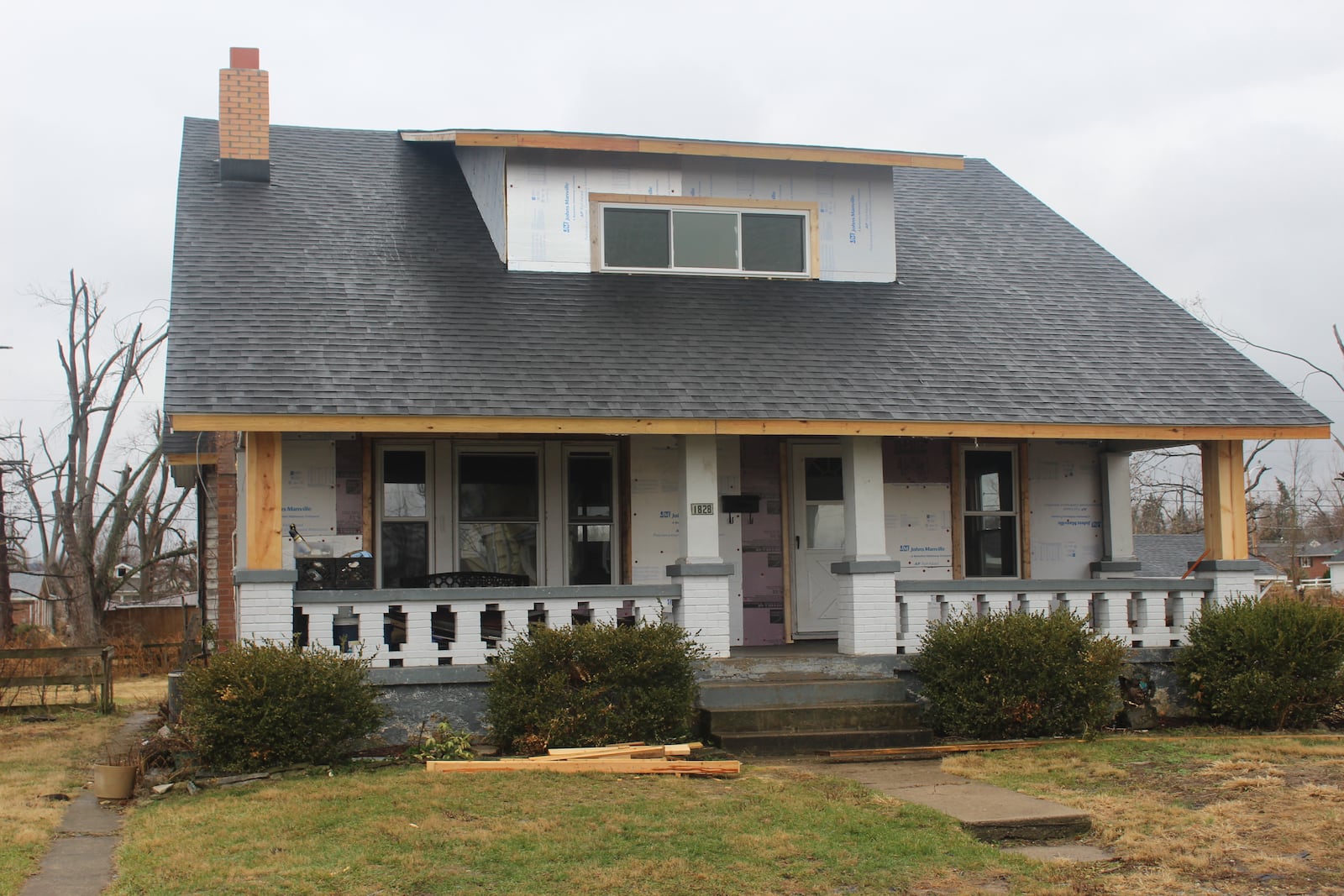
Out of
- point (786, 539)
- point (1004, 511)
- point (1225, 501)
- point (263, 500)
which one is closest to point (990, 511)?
point (1004, 511)

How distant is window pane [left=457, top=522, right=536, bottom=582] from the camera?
1318cm

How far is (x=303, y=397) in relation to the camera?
428 inches

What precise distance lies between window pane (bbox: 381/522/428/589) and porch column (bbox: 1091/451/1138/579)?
7816 millimetres

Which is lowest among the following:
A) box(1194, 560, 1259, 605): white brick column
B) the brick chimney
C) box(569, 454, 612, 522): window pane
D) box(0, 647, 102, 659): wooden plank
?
box(0, 647, 102, 659): wooden plank

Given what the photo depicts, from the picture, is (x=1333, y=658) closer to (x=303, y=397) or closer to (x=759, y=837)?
(x=759, y=837)

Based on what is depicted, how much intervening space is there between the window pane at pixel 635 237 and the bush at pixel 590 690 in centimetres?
532

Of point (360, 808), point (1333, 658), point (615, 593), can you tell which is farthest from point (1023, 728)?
point (360, 808)

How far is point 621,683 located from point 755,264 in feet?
20.3

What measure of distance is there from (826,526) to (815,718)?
381cm

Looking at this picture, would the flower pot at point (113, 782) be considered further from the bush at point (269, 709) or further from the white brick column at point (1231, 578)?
the white brick column at point (1231, 578)

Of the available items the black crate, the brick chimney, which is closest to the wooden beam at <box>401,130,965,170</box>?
the brick chimney

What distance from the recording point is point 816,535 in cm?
1421

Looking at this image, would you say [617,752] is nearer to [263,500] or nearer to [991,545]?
[263,500]

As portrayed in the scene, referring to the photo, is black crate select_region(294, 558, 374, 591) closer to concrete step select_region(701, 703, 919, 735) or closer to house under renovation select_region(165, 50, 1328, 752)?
house under renovation select_region(165, 50, 1328, 752)
